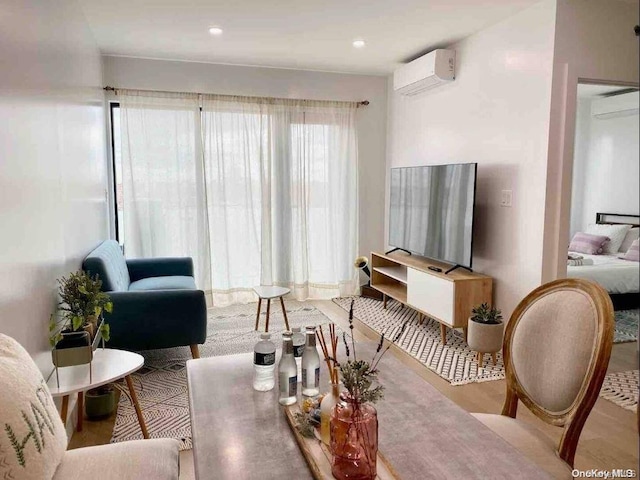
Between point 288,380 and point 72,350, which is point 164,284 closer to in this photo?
point 72,350

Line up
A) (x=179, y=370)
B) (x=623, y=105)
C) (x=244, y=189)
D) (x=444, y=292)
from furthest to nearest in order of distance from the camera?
(x=244, y=189) → (x=444, y=292) → (x=179, y=370) → (x=623, y=105)

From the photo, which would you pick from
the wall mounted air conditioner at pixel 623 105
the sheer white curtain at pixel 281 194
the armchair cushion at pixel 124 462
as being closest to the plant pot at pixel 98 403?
the armchair cushion at pixel 124 462

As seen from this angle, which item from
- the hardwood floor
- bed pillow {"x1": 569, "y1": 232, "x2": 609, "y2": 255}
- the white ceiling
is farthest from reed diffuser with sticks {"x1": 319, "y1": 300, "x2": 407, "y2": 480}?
bed pillow {"x1": 569, "y1": 232, "x2": 609, "y2": 255}

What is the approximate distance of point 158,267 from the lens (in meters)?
4.54

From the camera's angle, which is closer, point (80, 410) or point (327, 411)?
point (327, 411)

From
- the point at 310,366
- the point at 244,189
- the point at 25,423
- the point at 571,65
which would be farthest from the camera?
the point at 244,189

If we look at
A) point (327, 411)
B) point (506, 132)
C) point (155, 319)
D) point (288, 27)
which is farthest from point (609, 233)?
point (327, 411)

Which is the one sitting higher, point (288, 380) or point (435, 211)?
point (435, 211)

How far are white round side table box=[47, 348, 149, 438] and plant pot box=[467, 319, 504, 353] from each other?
2179 mm

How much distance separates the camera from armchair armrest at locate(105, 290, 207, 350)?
3078 mm

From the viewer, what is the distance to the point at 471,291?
3730mm

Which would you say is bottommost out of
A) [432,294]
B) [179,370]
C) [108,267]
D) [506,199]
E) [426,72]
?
[179,370]

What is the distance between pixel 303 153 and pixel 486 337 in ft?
9.64

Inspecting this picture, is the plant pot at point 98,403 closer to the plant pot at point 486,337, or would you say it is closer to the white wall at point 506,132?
the plant pot at point 486,337
